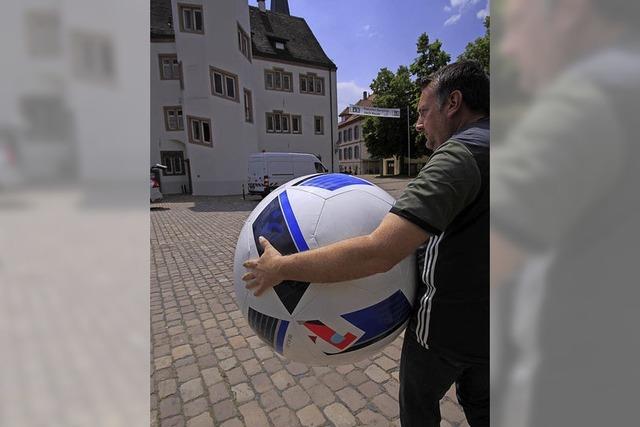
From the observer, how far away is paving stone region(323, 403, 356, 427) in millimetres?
2556

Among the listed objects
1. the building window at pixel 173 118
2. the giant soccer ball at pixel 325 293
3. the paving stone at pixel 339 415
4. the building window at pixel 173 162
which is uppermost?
the building window at pixel 173 118

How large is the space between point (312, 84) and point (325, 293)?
107 ft

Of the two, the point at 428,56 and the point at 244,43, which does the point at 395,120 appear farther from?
the point at 244,43

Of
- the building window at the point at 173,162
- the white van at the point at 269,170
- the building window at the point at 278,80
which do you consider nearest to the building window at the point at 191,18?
the building window at the point at 278,80

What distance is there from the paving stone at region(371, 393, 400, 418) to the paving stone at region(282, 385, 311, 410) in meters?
0.53

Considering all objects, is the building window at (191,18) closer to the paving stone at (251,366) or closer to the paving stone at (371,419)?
the paving stone at (251,366)

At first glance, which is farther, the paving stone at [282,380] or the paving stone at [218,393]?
the paving stone at [282,380]

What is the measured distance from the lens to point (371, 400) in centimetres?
280

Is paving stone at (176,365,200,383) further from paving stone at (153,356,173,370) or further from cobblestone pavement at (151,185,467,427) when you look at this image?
paving stone at (153,356,173,370)

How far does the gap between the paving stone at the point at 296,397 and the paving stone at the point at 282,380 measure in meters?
0.07

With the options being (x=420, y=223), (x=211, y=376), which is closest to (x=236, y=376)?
(x=211, y=376)

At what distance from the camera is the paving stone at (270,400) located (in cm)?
277
